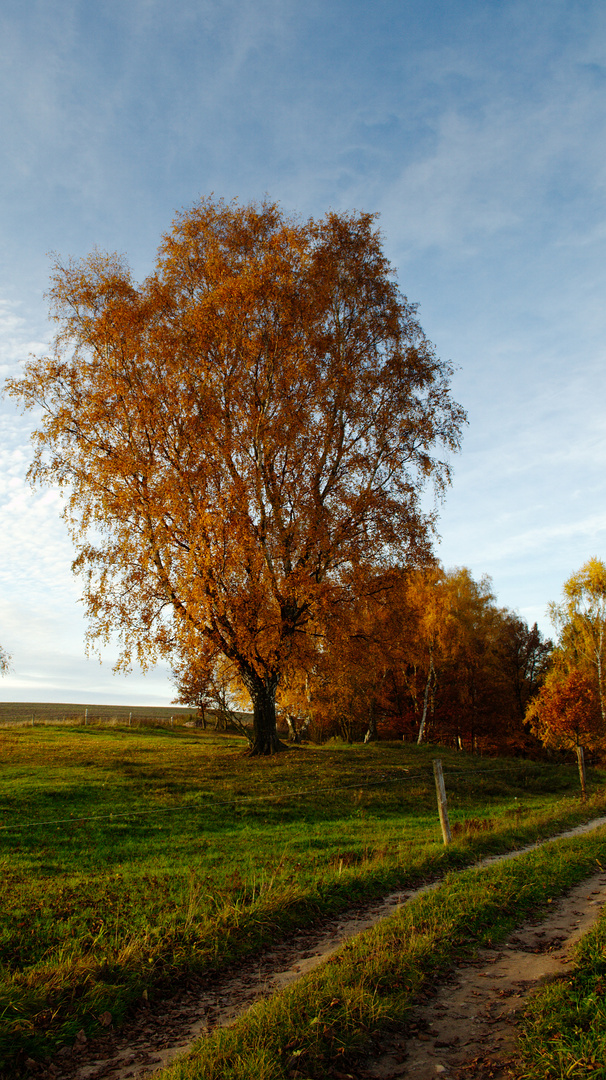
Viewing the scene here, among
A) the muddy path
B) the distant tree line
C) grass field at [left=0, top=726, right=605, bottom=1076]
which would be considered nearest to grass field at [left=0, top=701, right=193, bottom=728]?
the distant tree line

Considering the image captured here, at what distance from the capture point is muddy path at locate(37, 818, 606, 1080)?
419 centimetres

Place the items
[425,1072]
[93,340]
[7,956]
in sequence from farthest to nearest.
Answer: [93,340] → [7,956] → [425,1072]

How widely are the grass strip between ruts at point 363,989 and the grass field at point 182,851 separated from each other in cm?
127

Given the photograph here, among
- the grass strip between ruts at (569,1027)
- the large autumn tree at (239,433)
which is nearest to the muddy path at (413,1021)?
the grass strip between ruts at (569,1027)

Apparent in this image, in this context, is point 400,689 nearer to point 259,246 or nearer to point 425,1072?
point 259,246

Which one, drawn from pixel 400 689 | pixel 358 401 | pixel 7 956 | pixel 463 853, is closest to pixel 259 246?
pixel 358 401

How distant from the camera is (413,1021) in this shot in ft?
15.5

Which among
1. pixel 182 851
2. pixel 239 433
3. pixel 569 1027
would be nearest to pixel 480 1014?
pixel 569 1027

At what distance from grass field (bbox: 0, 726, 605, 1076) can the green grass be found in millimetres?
3074

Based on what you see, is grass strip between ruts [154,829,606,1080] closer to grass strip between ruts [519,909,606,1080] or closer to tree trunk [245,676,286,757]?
grass strip between ruts [519,909,606,1080]

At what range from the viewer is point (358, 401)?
70.6 ft

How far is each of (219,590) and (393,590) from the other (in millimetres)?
6262

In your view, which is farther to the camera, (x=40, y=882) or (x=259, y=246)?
(x=259, y=246)

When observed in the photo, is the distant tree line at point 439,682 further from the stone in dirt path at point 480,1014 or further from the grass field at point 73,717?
the stone in dirt path at point 480,1014
